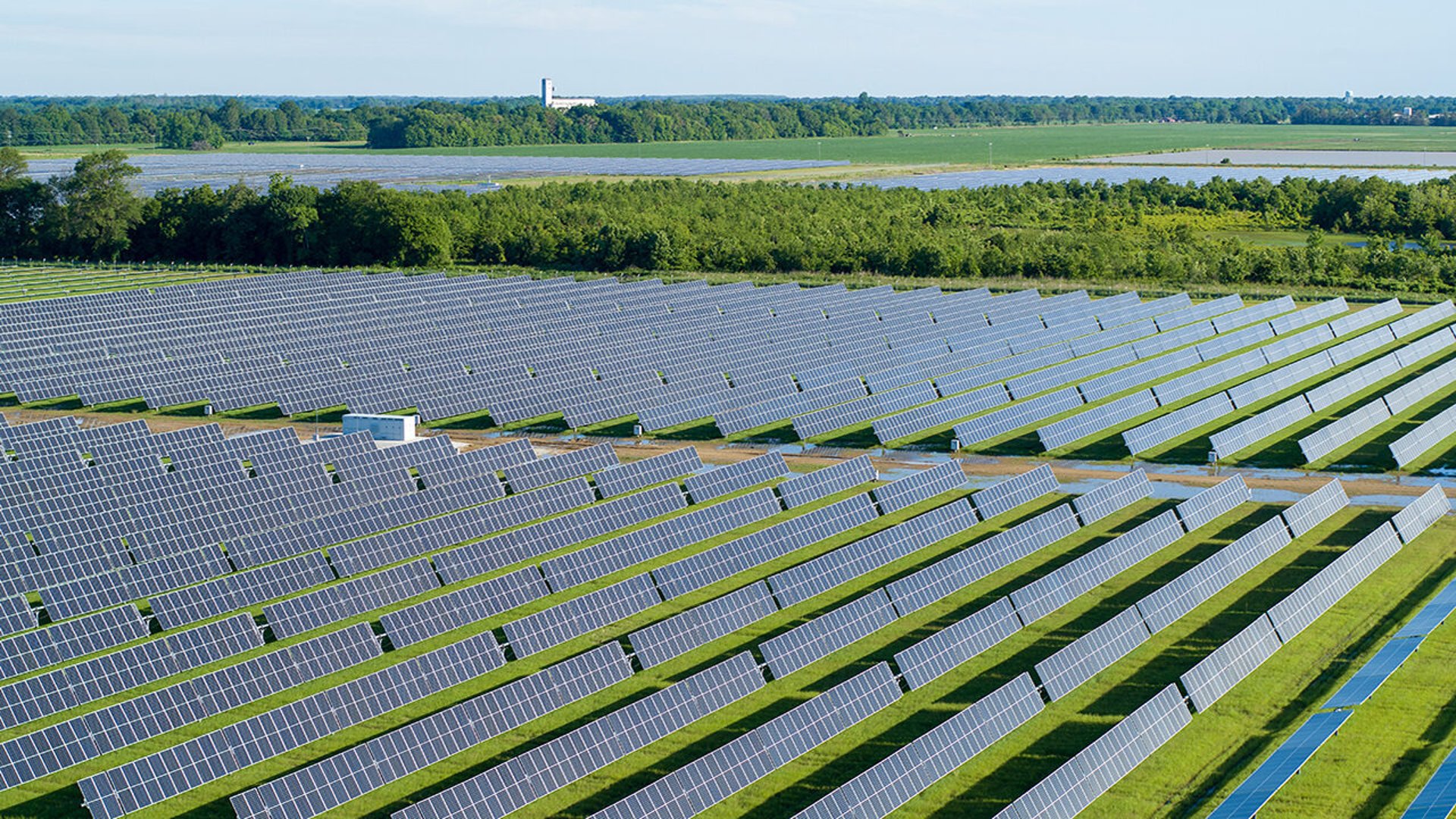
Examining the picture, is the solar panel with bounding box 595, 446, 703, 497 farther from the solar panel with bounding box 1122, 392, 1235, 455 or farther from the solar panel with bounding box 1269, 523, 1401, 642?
the solar panel with bounding box 1269, 523, 1401, 642

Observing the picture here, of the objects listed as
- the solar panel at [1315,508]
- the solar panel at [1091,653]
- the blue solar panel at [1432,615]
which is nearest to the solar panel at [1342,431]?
the solar panel at [1315,508]

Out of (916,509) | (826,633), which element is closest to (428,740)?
(826,633)

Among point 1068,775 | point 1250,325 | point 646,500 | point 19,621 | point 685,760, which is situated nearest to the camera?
point 1068,775

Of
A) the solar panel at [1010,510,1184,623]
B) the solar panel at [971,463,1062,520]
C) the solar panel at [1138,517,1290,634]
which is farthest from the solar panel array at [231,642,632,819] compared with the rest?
the solar panel at [971,463,1062,520]

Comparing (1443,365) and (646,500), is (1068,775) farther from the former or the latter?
(1443,365)

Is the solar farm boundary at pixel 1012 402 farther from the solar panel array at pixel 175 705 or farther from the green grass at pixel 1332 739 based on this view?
the solar panel array at pixel 175 705

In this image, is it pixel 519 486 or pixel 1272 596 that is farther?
pixel 519 486

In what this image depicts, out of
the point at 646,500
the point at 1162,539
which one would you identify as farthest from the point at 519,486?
the point at 1162,539
